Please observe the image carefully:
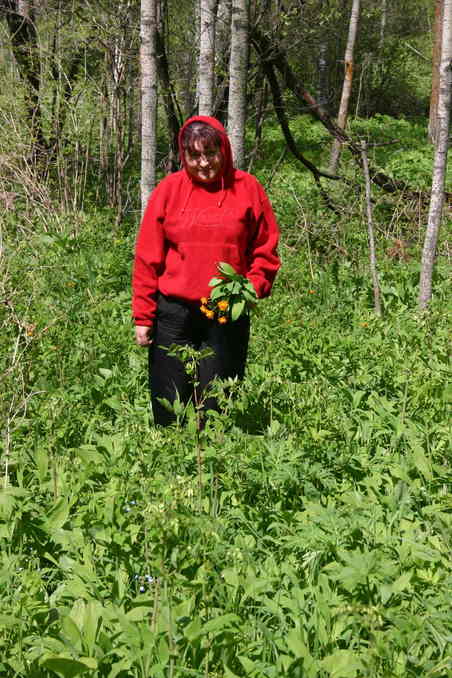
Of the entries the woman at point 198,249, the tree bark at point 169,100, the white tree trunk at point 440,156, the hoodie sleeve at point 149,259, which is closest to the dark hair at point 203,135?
the woman at point 198,249

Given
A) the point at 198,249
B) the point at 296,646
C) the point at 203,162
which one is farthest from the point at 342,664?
the point at 203,162

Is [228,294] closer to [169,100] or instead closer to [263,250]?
[263,250]

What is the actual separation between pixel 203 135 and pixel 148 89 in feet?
13.6

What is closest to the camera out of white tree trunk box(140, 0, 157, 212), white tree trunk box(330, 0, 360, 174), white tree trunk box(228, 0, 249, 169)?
white tree trunk box(228, 0, 249, 169)

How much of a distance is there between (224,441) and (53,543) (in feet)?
2.53

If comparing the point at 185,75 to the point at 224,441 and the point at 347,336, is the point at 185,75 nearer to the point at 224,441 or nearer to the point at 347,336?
the point at 347,336

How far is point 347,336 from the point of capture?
16.3 feet

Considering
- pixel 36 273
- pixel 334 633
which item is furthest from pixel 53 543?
pixel 36 273

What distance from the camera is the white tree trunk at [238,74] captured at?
6.02 metres

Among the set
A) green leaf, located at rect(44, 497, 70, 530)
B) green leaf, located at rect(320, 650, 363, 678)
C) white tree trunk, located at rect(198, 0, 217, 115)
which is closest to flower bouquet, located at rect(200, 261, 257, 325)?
green leaf, located at rect(44, 497, 70, 530)

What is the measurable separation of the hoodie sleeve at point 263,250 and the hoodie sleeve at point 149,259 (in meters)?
0.46

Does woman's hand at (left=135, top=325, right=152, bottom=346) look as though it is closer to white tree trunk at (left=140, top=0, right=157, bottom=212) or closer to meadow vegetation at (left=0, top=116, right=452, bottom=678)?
meadow vegetation at (left=0, top=116, right=452, bottom=678)

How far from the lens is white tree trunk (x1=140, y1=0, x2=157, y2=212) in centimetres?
682

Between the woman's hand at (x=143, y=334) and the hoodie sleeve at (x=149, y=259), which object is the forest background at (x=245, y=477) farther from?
the hoodie sleeve at (x=149, y=259)
